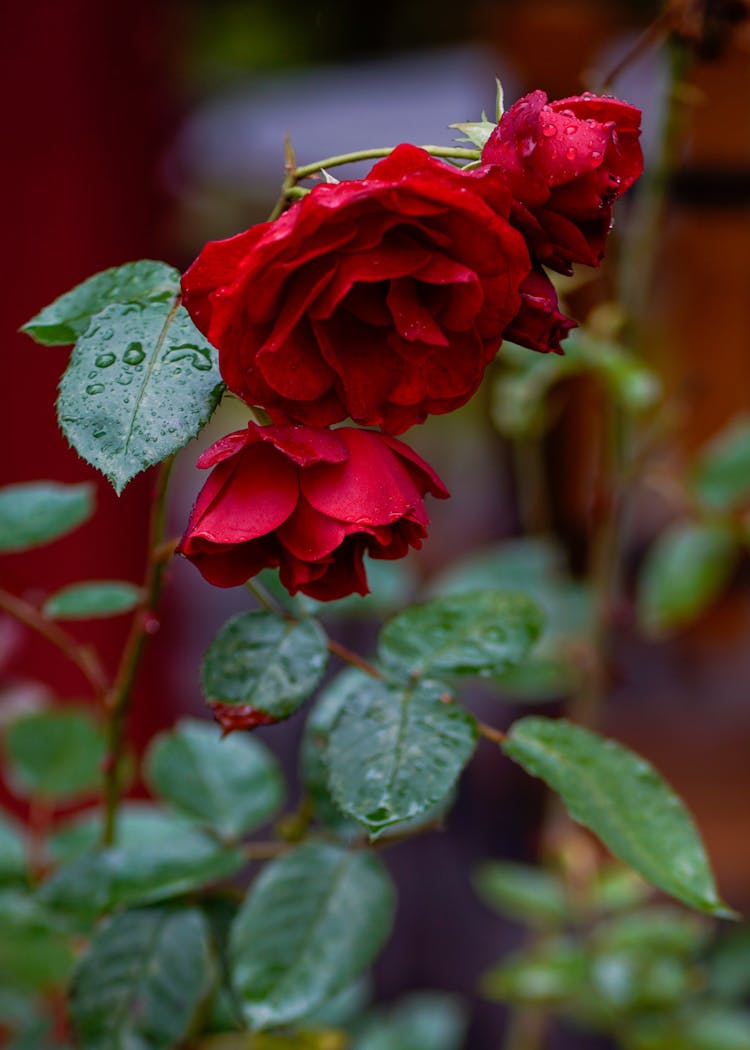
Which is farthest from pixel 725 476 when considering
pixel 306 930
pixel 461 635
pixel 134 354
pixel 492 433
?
pixel 492 433

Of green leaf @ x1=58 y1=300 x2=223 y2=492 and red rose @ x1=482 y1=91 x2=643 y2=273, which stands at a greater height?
red rose @ x1=482 y1=91 x2=643 y2=273

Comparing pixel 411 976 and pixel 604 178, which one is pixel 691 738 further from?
pixel 604 178

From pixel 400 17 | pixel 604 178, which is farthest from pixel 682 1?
pixel 400 17

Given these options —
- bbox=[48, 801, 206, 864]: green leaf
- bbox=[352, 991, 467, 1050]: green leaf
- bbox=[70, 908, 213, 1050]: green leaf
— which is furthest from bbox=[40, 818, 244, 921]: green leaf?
bbox=[352, 991, 467, 1050]: green leaf

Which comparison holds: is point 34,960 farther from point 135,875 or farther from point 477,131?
point 477,131

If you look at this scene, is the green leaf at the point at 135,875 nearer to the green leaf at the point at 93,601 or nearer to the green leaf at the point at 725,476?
the green leaf at the point at 93,601

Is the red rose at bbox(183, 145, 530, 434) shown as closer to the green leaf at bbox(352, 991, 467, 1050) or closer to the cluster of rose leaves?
the cluster of rose leaves
